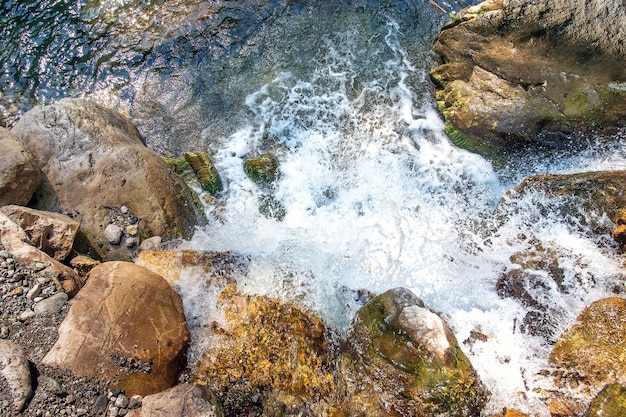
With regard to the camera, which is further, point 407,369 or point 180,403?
point 407,369

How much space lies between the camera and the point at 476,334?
5.21m

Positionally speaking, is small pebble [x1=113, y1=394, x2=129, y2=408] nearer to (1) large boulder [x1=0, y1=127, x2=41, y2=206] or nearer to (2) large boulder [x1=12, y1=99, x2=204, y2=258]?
(2) large boulder [x1=12, y1=99, x2=204, y2=258]

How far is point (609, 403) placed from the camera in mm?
4141

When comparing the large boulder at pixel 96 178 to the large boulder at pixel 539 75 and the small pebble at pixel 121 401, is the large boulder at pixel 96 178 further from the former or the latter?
the large boulder at pixel 539 75

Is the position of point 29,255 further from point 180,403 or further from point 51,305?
point 180,403

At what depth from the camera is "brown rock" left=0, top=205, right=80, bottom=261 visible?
15.4 feet

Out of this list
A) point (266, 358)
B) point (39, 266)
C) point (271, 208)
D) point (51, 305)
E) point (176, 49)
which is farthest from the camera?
point (176, 49)

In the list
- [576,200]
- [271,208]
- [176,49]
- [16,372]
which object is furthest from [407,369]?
[176,49]

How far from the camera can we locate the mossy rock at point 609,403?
4.07 metres

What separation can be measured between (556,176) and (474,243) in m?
1.59

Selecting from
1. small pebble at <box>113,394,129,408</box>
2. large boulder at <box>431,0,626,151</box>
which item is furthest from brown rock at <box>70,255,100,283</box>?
large boulder at <box>431,0,626,151</box>

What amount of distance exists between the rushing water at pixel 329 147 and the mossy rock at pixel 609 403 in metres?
0.49

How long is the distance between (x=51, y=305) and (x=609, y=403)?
5.64 m

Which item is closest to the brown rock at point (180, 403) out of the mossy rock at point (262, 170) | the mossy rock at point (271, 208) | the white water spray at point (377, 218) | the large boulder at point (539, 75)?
the white water spray at point (377, 218)
